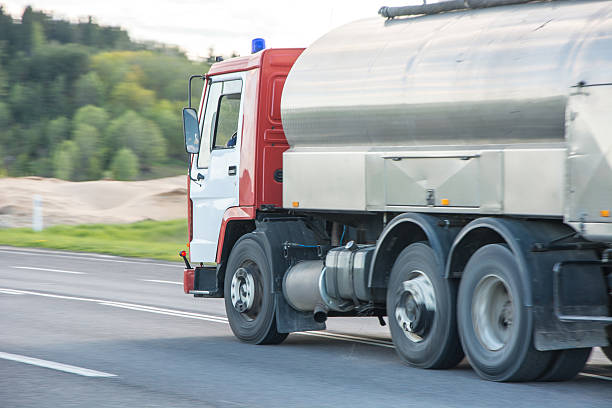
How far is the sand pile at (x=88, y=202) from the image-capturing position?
41.8 m

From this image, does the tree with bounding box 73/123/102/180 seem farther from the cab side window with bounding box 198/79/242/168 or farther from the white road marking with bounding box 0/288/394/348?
the cab side window with bounding box 198/79/242/168

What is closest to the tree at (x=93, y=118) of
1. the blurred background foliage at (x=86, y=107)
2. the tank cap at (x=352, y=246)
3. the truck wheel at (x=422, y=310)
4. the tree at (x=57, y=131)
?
the blurred background foliage at (x=86, y=107)

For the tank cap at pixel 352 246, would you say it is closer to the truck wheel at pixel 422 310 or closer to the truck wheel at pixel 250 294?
the truck wheel at pixel 422 310

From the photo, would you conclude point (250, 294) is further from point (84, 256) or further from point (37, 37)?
point (37, 37)

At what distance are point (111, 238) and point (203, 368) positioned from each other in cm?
2588

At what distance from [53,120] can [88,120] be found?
28.3 feet

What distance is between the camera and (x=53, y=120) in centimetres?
10206

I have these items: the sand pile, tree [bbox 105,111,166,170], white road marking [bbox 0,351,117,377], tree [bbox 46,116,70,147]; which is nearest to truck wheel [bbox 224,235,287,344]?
white road marking [bbox 0,351,117,377]

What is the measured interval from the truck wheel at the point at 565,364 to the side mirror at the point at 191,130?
17.3 ft

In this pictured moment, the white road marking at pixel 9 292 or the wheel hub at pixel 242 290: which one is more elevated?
the wheel hub at pixel 242 290

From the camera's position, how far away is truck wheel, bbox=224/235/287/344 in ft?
35.5

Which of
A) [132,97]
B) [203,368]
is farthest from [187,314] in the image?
[132,97]

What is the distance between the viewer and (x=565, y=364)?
7.98 metres

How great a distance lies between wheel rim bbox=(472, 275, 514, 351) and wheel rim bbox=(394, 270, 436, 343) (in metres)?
0.56
